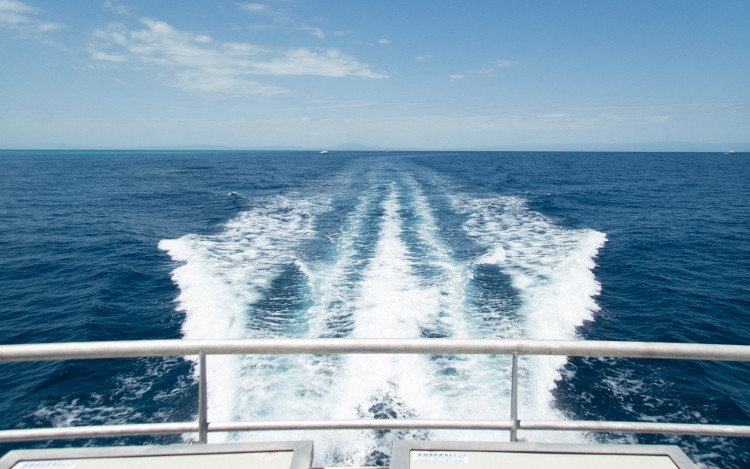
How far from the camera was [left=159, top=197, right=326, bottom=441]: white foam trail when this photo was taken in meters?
→ 9.18

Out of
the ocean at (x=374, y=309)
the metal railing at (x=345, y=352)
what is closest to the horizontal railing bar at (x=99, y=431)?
the metal railing at (x=345, y=352)

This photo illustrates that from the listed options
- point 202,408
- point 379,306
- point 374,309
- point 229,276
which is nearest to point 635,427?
point 202,408

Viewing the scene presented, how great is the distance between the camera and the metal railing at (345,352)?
8.21 feet

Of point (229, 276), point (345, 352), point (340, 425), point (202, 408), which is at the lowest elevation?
point (229, 276)

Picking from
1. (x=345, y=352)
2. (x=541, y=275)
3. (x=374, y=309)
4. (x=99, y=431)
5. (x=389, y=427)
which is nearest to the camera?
(x=345, y=352)

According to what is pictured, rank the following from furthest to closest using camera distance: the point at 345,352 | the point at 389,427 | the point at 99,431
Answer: the point at 389,427
the point at 99,431
the point at 345,352

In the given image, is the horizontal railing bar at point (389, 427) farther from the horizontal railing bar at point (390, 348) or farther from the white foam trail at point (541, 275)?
the white foam trail at point (541, 275)

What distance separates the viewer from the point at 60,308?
13773 millimetres

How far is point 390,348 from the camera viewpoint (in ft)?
8.45

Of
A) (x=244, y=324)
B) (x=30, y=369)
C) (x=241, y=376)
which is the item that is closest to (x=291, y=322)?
(x=244, y=324)

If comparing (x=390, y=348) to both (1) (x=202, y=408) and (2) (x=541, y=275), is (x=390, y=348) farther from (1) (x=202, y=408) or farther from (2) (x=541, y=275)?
(2) (x=541, y=275)

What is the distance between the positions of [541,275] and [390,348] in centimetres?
1446

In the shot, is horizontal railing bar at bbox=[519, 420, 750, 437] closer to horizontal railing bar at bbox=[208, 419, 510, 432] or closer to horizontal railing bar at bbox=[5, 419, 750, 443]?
horizontal railing bar at bbox=[5, 419, 750, 443]

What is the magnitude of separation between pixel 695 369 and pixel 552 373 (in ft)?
14.5
